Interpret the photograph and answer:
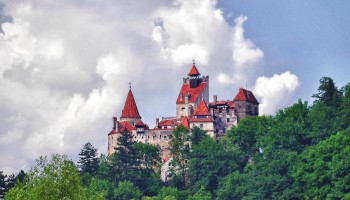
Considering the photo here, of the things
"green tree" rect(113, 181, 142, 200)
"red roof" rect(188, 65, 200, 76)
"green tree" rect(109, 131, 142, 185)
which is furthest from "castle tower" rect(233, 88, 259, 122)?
"green tree" rect(113, 181, 142, 200)

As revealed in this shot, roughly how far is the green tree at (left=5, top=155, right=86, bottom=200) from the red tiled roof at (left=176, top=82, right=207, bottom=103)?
6795 centimetres

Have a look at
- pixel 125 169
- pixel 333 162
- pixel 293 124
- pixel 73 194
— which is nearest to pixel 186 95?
pixel 125 169

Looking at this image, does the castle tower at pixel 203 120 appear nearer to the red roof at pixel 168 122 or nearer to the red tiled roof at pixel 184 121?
the red tiled roof at pixel 184 121

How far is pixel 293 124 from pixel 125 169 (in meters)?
22.7

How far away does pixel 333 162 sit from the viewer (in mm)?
83250

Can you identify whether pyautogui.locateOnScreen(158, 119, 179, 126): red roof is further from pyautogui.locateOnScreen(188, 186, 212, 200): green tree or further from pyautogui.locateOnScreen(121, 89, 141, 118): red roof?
pyautogui.locateOnScreen(188, 186, 212, 200): green tree

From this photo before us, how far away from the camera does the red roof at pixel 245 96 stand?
118625 millimetres

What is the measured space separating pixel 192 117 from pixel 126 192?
68.1ft

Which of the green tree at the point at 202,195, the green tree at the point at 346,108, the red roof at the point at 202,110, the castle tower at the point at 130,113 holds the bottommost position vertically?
the green tree at the point at 202,195

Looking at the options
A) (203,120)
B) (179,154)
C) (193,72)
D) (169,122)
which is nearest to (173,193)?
(179,154)

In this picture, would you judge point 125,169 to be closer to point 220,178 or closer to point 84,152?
point 84,152

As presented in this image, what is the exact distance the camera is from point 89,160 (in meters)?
110

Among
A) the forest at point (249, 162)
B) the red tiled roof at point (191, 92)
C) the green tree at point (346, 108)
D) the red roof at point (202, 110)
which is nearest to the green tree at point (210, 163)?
the forest at point (249, 162)

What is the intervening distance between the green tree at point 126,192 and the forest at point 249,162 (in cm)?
11
